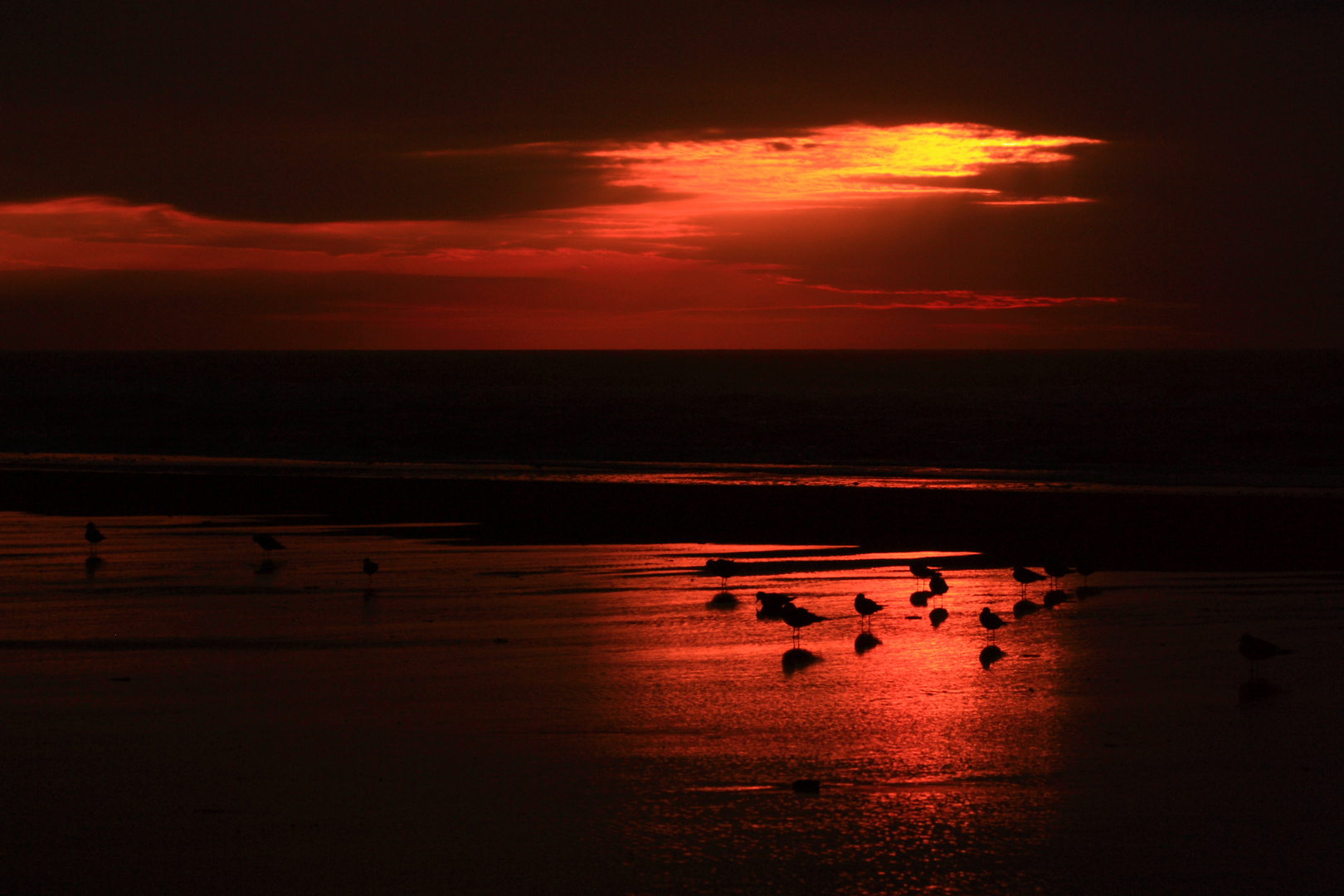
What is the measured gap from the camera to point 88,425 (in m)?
43.7

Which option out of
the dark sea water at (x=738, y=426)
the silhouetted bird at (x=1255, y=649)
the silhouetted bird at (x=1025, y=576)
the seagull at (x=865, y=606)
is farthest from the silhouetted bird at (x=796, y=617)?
the dark sea water at (x=738, y=426)

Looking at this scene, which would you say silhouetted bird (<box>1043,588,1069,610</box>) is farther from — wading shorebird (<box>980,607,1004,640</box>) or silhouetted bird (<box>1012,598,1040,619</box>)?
wading shorebird (<box>980,607,1004,640</box>)

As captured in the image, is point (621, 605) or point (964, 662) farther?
point (621, 605)

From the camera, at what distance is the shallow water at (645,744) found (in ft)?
17.2

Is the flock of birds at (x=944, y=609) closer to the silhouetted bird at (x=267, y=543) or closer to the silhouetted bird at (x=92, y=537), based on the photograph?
the silhouetted bird at (x=267, y=543)

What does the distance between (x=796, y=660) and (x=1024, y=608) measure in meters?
3.30

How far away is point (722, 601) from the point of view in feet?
38.5

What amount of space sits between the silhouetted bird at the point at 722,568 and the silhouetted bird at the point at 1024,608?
116 inches

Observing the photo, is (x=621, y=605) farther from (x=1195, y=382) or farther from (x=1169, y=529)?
(x=1195, y=382)

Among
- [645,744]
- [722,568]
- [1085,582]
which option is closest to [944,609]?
[722,568]

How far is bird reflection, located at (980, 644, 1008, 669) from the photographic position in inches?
359

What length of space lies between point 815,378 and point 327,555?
85.4m

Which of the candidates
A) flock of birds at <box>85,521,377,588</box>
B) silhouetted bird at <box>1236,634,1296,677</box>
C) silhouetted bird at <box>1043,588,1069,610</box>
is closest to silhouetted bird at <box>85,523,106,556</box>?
flock of birds at <box>85,521,377,588</box>

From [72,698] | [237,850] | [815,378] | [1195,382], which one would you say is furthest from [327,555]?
[815,378]
